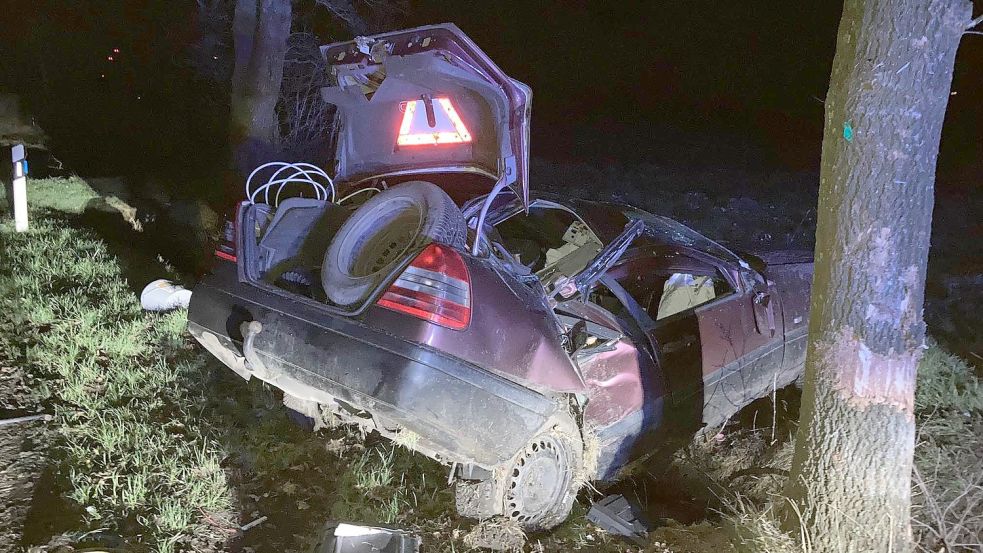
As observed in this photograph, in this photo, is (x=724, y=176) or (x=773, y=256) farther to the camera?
(x=724, y=176)

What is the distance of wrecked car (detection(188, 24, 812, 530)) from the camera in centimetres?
283

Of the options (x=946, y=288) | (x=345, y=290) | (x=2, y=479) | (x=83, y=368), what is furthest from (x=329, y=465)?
(x=946, y=288)

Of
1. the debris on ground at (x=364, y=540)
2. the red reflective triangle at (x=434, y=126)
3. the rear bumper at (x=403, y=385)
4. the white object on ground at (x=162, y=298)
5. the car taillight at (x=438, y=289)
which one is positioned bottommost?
the debris on ground at (x=364, y=540)

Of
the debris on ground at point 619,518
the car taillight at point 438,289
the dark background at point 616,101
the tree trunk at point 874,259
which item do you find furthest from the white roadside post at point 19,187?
the tree trunk at point 874,259

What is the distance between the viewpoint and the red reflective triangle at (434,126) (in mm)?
3580

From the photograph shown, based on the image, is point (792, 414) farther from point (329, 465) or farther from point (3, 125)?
point (3, 125)

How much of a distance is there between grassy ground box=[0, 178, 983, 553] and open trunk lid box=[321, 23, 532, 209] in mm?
1649

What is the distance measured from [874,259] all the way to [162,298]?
5116 mm

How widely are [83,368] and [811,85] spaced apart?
2454 cm

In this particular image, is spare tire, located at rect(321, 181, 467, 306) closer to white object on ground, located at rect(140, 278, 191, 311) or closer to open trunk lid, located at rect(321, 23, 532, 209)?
open trunk lid, located at rect(321, 23, 532, 209)

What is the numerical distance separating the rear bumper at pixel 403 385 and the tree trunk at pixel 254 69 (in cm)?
559

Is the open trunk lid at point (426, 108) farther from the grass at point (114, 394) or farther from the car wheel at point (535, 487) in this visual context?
the grass at point (114, 394)

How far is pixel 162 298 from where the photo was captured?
552 cm

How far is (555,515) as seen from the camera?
3.33 meters
